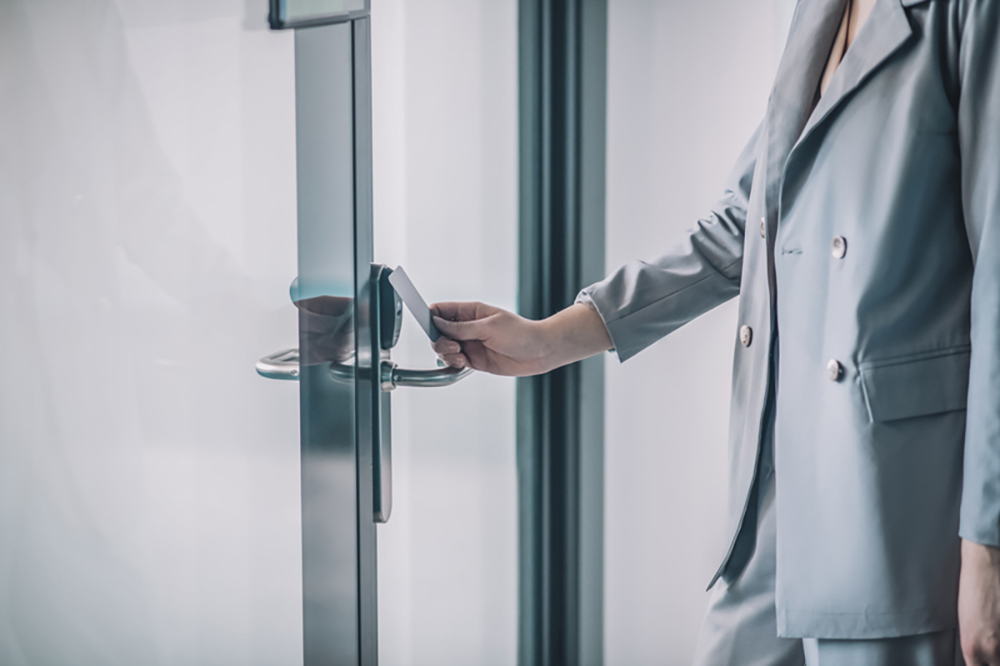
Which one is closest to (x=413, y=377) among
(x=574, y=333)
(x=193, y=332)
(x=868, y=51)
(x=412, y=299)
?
(x=412, y=299)

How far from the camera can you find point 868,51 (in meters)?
0.59

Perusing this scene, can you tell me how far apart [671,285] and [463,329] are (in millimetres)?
281

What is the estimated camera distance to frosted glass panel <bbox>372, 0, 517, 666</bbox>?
983mm

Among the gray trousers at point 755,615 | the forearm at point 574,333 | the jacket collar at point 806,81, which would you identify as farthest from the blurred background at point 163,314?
the gray trousers at point 755,615

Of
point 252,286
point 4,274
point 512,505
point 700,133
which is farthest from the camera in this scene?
point 512,505

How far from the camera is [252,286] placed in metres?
0.55

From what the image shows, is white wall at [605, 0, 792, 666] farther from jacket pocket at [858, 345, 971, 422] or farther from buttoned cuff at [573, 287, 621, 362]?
jacket pocket at [858, 345, 971, 422]

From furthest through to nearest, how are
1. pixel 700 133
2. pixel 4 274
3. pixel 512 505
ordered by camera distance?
pixel 512 505 < pixel 700 133 < pixel 4 274

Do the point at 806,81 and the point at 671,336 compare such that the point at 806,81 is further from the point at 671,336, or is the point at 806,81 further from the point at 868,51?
the point at 671,336

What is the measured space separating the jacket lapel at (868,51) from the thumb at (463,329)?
44 cm

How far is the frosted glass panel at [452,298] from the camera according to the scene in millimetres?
983

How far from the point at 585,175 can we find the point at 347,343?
594 millimetres

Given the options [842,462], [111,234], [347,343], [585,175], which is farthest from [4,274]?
[585,175]

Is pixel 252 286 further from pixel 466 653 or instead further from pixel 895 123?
pixel 466 653
